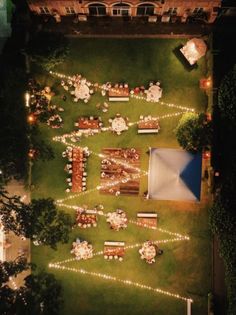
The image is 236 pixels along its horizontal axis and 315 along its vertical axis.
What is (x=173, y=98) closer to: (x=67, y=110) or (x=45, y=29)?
(x=67, y=110)

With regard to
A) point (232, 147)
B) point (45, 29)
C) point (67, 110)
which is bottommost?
point (232, 147)

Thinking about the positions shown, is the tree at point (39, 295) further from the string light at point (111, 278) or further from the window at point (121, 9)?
the window at point (121, 9)

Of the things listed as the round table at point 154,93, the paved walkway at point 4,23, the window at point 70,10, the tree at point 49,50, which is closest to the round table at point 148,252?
the round table at point 154,93

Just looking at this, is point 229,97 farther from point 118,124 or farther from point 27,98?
point 27,98

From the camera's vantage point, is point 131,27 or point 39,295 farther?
point 131,27

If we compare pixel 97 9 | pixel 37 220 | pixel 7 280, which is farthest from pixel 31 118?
pixel 7 280

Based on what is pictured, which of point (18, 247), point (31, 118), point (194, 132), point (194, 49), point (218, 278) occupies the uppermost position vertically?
point (194, 49)

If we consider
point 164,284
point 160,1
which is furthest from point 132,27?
point 164,284
